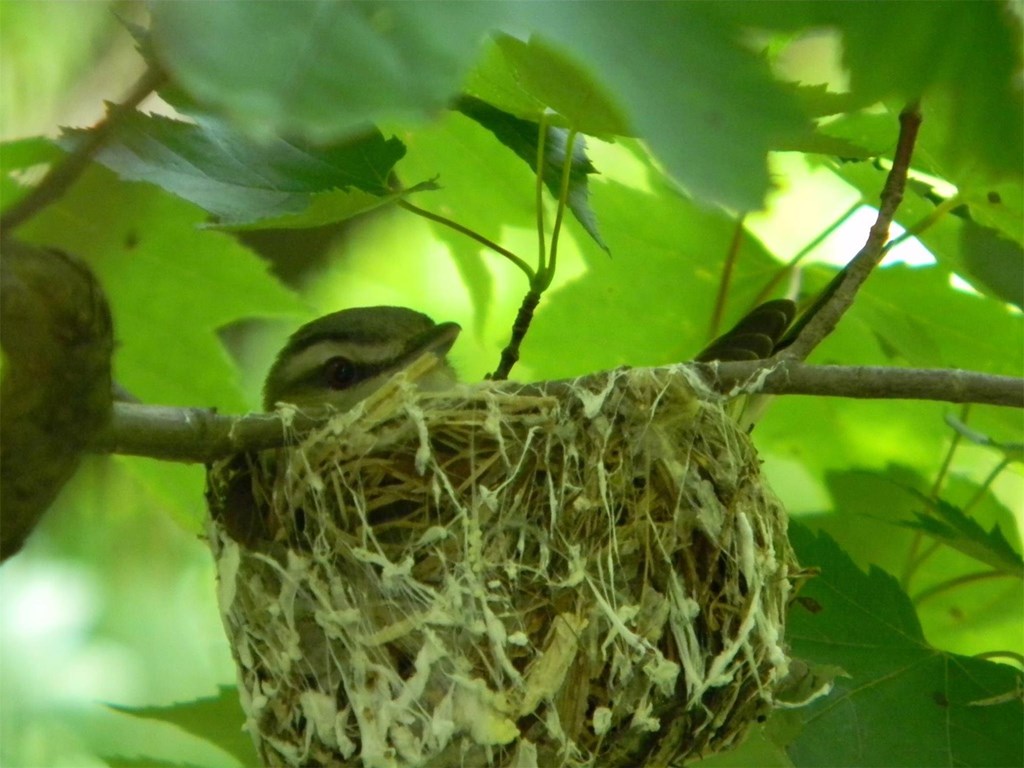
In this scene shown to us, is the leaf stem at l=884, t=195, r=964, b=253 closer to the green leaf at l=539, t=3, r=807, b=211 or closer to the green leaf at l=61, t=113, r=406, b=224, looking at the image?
the green leaf at l=61, t=113, r=406, b=224

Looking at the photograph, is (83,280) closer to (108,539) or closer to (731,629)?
(731,629)

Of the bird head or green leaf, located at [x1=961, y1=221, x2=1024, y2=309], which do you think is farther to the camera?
the bird head

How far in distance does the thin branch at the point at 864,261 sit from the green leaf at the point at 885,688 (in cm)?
38

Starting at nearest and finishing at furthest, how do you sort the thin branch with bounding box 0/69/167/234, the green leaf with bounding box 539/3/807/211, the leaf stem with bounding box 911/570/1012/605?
the green leaf with bounding box 539/3/807/211, the thin branch with bounding box 0/69/167/234, the leaf stem with bounding box 911/570/1012/605

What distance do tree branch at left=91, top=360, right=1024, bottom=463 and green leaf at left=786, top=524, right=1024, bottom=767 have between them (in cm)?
40

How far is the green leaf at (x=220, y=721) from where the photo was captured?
5.73ft

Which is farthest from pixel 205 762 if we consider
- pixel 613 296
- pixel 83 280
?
pixel 83 280

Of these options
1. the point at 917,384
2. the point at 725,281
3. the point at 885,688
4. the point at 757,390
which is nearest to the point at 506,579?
the point at 757,390

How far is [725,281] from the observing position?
6.72 feet

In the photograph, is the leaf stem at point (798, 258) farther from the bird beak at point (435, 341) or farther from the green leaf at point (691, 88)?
the green leaf at point (691, 88)

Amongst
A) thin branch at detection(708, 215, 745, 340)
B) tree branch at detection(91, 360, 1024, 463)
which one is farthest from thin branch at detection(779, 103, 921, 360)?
thin branch at detection(708, 215, 745, 340)

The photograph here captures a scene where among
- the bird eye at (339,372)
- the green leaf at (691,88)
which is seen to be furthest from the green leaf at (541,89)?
the bird eye at (339,372)

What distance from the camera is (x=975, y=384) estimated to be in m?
1.31

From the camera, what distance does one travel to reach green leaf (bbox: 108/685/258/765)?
175 centimetres
